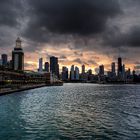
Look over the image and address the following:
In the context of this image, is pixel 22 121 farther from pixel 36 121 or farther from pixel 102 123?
pixel 102 123

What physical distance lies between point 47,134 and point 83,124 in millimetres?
8375

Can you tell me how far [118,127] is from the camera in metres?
37.8

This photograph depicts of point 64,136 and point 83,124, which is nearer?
point 64,136

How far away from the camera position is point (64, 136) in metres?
31.6

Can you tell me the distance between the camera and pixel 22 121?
42062mm

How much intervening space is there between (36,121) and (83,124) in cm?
789

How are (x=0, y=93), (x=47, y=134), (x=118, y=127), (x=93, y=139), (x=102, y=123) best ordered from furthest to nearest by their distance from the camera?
(x=0, y=93) < (x=102, y=123) < (x=118, y=127) < (x=47, y=134) < (x=93, y=139)

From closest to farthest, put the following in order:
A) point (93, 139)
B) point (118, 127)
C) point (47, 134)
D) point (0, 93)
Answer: point (93, 139) < point (47, 134) < point (118, 127) < point (0, 93)

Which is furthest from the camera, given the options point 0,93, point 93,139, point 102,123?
point 0,93

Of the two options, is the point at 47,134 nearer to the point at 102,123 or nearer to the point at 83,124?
the point at 83,124

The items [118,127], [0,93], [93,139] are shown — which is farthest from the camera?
[0,93]

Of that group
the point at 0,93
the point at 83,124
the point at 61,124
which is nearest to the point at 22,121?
the point at 61,124

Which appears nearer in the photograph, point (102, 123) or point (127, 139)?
point (127, 139)

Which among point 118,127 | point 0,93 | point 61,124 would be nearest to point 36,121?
point 61,124
